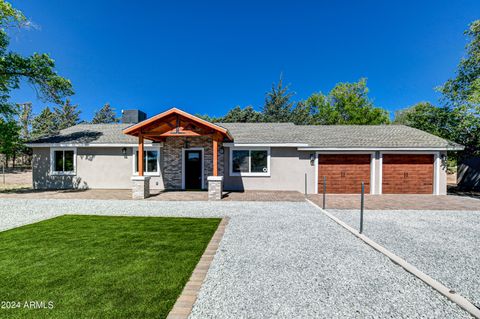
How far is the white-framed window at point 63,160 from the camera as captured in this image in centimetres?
1377

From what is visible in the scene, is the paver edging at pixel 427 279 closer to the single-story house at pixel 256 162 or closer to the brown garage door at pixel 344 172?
the single-story house at pixel 256 162

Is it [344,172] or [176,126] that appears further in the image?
[344,172]

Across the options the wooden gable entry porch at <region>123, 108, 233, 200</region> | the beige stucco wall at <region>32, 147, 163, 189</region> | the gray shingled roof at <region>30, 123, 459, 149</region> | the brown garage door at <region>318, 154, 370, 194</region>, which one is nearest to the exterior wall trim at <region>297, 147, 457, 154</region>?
the gray shingled roof at <region>30, 123, 459, 149</region>

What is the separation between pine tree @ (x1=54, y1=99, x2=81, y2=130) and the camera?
1797 inches

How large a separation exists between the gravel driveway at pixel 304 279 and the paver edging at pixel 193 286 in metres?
0.10

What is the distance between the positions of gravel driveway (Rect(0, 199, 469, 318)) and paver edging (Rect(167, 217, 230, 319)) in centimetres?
10

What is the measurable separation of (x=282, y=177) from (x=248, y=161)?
218 cm

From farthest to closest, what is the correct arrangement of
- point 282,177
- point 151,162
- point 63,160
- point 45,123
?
point 45,123, point 63,160, point 151,162, point 282,177

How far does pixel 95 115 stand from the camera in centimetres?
5016

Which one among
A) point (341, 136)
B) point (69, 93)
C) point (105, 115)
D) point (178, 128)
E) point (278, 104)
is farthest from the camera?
point (105, 115)

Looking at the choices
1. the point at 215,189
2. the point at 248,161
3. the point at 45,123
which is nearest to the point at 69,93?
the point at 215,189

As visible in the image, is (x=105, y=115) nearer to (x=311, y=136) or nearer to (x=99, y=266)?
(x=311, y=136)

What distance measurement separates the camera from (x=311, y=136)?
14648 mm

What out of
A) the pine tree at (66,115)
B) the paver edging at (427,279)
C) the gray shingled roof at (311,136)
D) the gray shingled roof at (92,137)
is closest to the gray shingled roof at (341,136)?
the gray shingled roof at (311,136)
